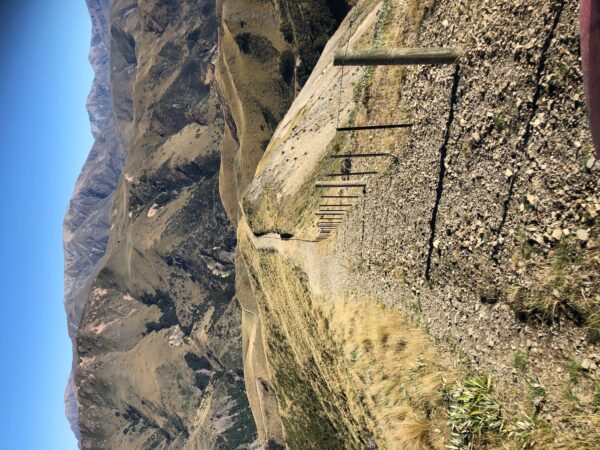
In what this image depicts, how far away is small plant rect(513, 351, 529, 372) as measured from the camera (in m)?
9.24

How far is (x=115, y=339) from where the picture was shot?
133 m

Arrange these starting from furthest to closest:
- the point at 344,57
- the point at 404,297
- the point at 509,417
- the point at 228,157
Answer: the point at 228,157, the point at 404,297, the point at 344,57, the point at 509,417

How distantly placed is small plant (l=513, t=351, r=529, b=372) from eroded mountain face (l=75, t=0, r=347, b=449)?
195ft

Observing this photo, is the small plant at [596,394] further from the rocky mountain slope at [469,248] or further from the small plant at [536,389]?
the small plant at [536,389]

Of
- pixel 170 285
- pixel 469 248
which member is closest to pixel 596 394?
pixel 469 248

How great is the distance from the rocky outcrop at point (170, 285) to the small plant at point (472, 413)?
289ft

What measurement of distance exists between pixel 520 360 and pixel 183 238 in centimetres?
10813

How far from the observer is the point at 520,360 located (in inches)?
370

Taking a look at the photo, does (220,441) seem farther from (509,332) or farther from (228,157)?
(509,332)

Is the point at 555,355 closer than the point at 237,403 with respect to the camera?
Yes

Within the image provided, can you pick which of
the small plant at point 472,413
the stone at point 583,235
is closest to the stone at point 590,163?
the stone at point 583,235

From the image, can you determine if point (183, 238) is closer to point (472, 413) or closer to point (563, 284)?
point (472, 413)

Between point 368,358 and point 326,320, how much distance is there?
4.83 m

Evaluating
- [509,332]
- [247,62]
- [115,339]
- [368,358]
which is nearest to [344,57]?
[509,332]
